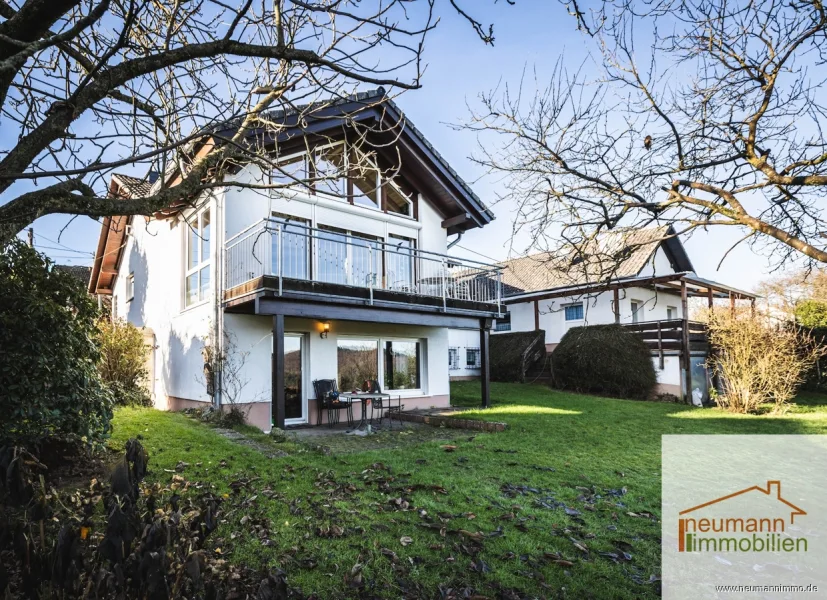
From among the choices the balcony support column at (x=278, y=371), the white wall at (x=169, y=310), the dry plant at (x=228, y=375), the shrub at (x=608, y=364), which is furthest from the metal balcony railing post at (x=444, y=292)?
the shrub at (x=608, y=364)

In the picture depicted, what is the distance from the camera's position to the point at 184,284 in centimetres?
1289

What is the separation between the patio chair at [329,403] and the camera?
36.2ft

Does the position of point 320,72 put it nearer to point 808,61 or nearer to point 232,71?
point 232,71

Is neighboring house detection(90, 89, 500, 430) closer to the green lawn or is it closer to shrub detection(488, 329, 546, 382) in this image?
the green lawn

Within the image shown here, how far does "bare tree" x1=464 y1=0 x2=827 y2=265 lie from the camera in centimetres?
443

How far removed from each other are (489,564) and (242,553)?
1664 millimetres

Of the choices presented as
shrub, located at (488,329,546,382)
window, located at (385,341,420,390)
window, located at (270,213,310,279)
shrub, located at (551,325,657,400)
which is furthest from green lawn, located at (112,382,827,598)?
shrub, located at (488,329,546,382)

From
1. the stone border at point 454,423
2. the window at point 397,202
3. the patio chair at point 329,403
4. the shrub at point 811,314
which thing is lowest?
the stone border at point 454,423

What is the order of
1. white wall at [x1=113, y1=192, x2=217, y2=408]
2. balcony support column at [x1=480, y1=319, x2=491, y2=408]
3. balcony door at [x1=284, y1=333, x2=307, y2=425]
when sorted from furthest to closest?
balcony support column at [x1=480, y1=319, x2=491, y2=408], white wall at [x1=113, y1=192, x2=217, y2=408], balcony door at [x1=284, y1=333, x2=307, y2=425]

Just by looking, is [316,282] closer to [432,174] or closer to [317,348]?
[317,348]

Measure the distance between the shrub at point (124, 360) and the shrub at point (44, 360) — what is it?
22.3ft

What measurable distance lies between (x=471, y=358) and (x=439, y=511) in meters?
20.7

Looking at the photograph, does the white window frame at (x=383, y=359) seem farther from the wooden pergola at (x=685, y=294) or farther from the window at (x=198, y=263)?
the wooden pergola at (x=685, y=294)

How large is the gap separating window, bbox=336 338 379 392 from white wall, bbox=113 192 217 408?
304 centimetres
